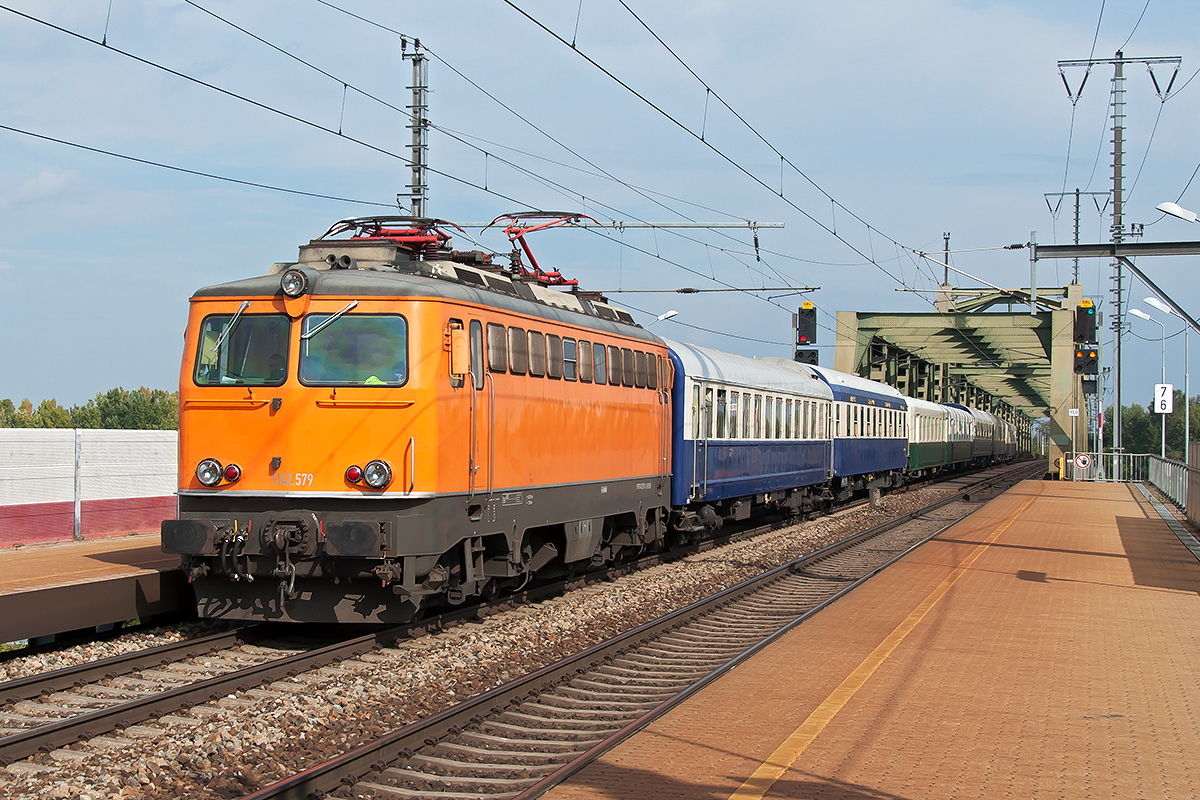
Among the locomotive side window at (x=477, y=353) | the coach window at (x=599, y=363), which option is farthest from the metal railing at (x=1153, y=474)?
the locomotive side window at (x=477, y=353)

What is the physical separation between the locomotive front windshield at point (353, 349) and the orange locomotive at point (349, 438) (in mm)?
13

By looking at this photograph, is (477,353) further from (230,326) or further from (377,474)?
(230,326)

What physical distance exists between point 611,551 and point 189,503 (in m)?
Answer: 6.63

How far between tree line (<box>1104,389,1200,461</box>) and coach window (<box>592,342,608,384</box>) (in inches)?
4308

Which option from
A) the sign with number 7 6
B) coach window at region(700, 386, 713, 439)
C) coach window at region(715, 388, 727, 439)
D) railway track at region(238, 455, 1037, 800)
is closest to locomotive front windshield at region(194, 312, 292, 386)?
railway track at region(238, 455, 1037, 800)

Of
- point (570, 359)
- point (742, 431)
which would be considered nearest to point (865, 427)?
point (742, 431)

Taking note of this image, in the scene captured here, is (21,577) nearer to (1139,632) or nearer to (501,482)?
(501,482)

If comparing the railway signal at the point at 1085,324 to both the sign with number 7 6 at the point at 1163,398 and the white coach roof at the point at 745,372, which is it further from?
the sign with number 7 6 at the point at 1163,398

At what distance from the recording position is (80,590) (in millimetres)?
10312

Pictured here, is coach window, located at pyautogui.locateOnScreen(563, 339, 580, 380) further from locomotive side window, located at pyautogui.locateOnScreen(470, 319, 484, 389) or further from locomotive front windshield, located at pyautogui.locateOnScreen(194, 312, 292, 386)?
locomotive front windshield, located at pyautogui.locateOnScreen(194, 312, 292, 386)

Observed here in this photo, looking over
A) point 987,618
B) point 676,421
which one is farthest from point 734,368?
point 987,618

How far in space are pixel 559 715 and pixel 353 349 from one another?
12.9 feet

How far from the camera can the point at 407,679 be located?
30.1 ft

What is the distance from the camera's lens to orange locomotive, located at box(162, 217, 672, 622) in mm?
9914
